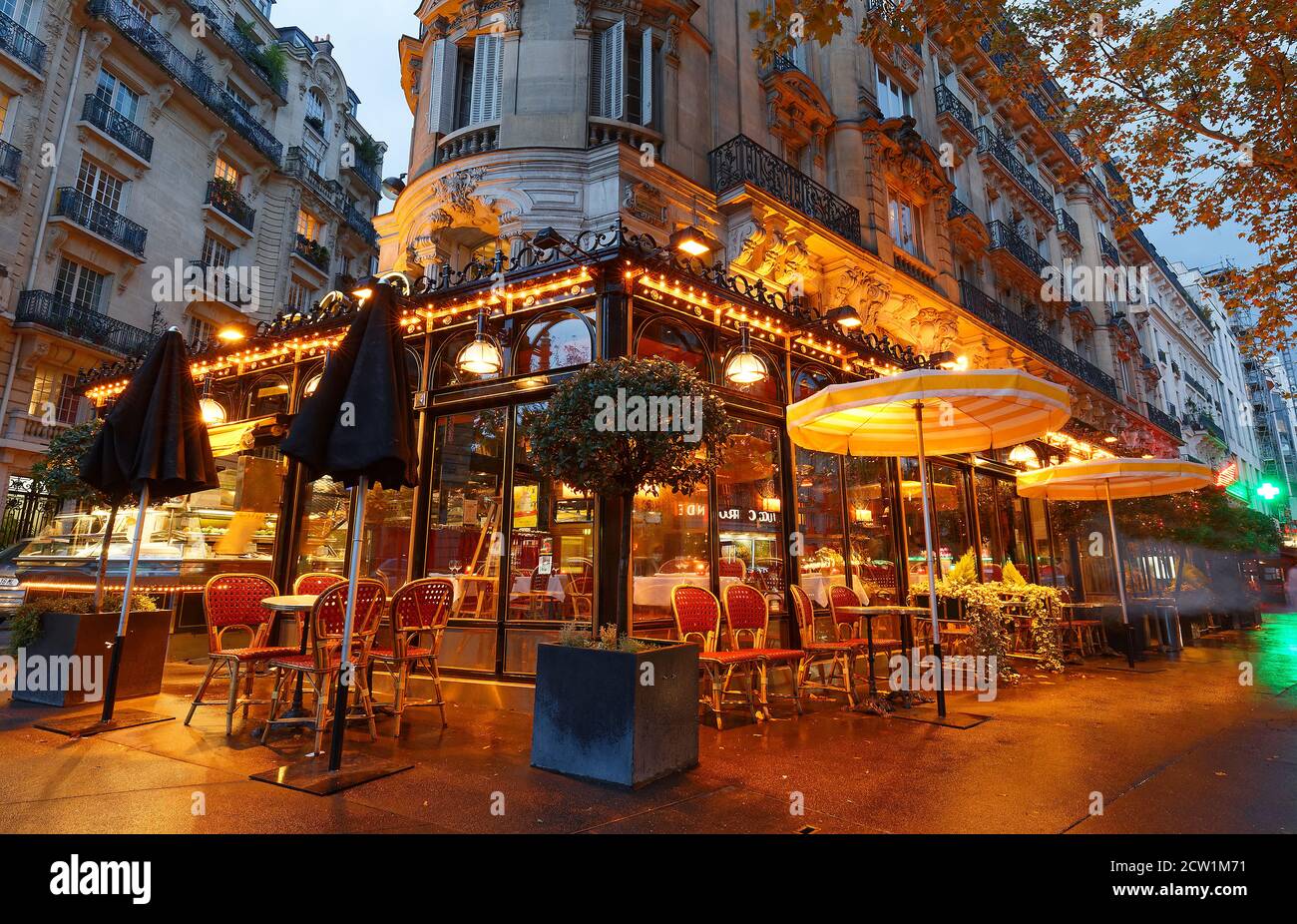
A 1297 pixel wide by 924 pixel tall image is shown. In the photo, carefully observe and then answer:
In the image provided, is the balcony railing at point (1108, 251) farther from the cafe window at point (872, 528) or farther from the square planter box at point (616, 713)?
the square planter box at point (616, 713)

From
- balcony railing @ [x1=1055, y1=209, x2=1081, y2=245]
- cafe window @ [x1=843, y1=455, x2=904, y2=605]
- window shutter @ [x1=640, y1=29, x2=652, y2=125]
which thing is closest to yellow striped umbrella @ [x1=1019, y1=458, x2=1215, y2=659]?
cafe window @ [x1=843, y1=455, x2=904, y2=605]

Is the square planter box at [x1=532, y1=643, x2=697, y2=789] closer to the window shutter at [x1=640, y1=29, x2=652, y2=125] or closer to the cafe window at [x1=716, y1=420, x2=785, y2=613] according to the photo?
the cafe window at [x1=716, y1=420, x2=785, y2=613]

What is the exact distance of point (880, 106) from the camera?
17.0 metres

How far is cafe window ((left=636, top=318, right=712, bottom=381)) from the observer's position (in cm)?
751

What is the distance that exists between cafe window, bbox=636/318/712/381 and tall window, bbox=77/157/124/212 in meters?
21.4

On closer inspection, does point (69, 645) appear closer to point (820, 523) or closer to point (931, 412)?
point (820, 523)

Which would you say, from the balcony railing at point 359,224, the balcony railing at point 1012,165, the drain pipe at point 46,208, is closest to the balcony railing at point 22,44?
the drain pipe at point 46,208

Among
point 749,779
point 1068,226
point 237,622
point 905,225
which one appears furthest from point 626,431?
point 1068,226

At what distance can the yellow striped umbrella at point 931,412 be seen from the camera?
5980 mm

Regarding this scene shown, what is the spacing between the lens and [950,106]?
64.9 ft

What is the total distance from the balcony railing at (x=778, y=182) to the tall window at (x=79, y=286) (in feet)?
63.2
